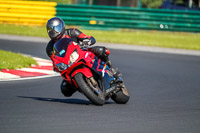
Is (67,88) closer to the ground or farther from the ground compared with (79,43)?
closer to the ground

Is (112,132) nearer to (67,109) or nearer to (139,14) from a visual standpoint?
(67,109)

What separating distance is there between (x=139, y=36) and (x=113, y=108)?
47.9 ft

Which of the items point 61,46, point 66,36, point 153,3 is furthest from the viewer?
point 153,3

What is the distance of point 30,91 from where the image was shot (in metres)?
8.35

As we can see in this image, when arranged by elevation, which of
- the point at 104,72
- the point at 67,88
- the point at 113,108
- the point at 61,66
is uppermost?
the point at 61,66

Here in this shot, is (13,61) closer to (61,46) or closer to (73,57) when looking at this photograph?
(61,46)

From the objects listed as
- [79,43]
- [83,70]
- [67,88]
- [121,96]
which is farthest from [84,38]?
[121,96]

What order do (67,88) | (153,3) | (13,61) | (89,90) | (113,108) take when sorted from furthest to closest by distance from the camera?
(153,3) → (13,61) → (67,88) → (113,108) → (89,90)

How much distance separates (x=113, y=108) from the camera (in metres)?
6.77

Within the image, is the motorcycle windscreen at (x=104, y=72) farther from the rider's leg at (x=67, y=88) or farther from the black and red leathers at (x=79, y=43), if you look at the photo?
the rider's leg at (x=67, y=88)

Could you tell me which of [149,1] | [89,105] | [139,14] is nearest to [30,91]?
Result: [89,105]

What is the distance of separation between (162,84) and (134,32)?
42.3 feet

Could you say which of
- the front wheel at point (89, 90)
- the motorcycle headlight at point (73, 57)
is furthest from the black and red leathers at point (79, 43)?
the front wheel at point (89, 90)

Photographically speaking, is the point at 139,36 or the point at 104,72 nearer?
the point at 104,72
